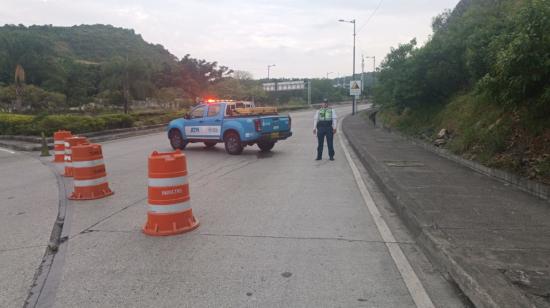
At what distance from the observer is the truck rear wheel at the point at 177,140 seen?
671 inches

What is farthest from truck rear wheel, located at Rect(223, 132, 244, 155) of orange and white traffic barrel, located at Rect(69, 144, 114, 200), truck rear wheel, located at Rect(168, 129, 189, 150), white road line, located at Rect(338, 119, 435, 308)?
white road line, located at Rect(338, 119, 435, 308)

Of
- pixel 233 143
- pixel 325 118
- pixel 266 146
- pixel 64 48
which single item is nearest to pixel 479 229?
pixel 325 118

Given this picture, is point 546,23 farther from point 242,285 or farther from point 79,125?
point 79,125

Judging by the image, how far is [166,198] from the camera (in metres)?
5.95

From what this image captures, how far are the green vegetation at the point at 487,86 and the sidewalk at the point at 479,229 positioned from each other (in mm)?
949

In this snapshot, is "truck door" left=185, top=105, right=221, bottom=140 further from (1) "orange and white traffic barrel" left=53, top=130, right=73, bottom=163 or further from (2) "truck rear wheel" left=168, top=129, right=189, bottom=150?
(1) "orange and white traffic barrel" left=53, top=130, right=73, bottom=163

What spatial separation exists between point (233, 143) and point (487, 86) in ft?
27.6

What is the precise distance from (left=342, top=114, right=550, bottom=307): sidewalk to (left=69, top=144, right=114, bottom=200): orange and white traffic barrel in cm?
529

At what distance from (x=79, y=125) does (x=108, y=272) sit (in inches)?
789

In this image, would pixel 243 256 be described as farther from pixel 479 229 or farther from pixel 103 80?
pixel 103 80

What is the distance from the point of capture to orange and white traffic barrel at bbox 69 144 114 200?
326 inches

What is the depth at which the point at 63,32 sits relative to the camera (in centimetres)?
12075

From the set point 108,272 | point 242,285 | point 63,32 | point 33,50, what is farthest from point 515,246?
point 63,32

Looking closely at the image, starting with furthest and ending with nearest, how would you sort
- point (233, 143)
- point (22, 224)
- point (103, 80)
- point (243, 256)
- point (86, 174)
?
point (103, 80) → point (233, 143) → point (86, 174) → point (22, 224) → point (243, 256)
